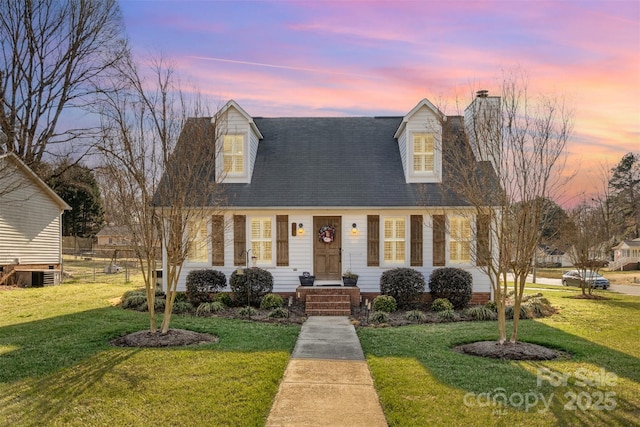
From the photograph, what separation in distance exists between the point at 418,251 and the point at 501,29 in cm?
704

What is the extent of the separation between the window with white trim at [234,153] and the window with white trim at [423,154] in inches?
231

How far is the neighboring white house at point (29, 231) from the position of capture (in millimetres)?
20234

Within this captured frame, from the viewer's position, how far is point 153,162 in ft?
31.7

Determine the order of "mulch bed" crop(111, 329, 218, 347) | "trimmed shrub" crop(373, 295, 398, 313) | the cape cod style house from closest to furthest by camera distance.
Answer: "mulch bed" crop(111, 329, 218, 347)
"trimmed shrub" crop(373, 295, 398, 313)
the cape cod style house

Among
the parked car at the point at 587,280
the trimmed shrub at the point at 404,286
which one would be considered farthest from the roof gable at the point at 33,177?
the parked car at the point at 587,280

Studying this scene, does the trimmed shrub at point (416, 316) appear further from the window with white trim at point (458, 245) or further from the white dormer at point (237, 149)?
the white dormer at point (237, 149)

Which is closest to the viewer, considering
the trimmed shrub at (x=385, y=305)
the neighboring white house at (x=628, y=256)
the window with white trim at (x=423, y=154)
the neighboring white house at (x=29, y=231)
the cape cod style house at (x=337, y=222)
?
the trimmed shrub at (x=385, y=305)

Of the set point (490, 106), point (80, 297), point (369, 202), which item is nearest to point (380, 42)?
point (490, 106)

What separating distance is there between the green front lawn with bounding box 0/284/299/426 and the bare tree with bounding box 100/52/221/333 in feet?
5.00

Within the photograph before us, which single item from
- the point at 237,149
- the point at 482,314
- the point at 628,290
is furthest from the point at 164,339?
the point at 628,290

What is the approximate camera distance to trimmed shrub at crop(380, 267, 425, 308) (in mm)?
14180

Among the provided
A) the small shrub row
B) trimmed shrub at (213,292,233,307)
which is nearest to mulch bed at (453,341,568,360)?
the small shrub row

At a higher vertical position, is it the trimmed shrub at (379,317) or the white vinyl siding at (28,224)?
the white vinyl siding at (28,224)

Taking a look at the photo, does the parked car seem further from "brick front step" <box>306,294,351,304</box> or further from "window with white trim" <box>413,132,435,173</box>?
"brick front step" <box>306,294,351,304</box>
